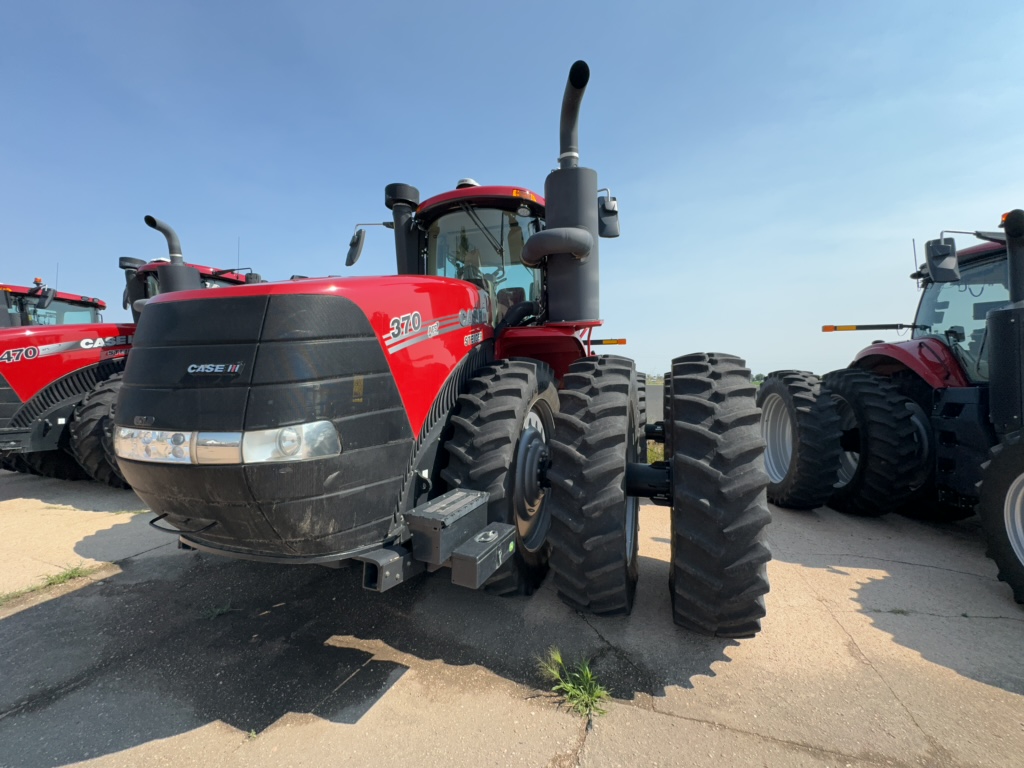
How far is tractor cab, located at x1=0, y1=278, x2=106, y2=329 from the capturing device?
263 inches

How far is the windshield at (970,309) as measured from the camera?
382 cm

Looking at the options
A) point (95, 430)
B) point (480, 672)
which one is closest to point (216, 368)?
point (480, 672)

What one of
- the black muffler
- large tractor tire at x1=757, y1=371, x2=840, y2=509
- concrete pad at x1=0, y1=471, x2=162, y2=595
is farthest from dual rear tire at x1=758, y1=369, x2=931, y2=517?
the black muffler

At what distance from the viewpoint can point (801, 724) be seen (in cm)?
179

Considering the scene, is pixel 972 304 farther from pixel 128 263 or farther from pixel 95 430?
pixel 128 263

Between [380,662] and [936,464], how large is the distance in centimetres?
420

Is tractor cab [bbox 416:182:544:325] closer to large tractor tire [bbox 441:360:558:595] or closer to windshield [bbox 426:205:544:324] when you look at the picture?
windshield [bbox 426:205:544:324]

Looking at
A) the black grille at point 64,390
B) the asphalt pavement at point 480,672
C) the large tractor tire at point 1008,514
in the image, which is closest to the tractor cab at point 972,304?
the large tractor tire at point 1008,514

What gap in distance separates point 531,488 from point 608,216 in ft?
6.30

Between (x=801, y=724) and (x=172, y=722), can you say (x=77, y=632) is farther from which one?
(x=801, y=724)

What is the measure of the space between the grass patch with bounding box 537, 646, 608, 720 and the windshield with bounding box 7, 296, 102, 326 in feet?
25.3

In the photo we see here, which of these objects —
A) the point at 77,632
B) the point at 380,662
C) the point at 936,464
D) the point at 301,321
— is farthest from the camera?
the point at 936,464

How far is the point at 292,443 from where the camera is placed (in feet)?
5.18

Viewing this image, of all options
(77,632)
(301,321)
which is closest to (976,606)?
(301,321)
